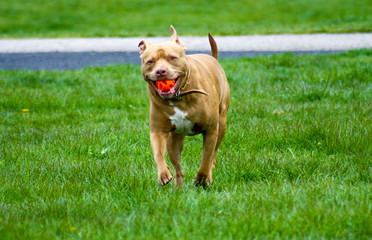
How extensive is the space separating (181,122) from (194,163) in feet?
3.42

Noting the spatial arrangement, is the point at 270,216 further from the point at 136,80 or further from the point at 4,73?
the point at 4,73

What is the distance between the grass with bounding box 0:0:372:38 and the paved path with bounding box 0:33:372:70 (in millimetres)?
1172

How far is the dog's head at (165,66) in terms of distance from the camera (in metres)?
3.44

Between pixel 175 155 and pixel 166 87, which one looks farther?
pixel 175 155

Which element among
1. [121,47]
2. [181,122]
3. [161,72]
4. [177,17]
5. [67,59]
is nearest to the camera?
[161,72]

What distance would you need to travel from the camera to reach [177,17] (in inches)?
790

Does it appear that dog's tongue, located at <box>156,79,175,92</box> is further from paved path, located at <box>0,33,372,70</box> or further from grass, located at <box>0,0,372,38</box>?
grass, located at <box>0,0,372,38</box>

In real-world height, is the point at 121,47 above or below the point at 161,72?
below

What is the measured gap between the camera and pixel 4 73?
9.18m

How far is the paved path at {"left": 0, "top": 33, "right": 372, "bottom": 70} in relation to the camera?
424 inches

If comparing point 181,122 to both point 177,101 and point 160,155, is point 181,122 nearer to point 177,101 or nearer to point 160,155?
point 177,101

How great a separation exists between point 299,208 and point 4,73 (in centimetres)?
733

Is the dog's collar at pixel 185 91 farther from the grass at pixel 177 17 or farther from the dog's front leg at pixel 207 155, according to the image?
the grass at pixel 177 17

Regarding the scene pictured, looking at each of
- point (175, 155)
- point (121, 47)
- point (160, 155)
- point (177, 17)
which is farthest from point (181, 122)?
point (177, 17)
